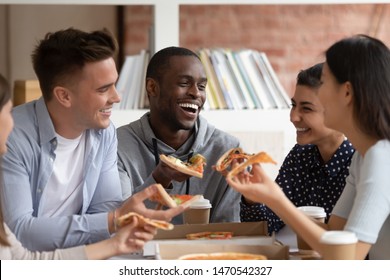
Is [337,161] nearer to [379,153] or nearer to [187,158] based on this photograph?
[187,158]

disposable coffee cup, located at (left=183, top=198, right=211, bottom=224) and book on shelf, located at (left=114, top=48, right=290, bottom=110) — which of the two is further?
book on shelf, located at (left=114, top=48, right=290, bottom=110)

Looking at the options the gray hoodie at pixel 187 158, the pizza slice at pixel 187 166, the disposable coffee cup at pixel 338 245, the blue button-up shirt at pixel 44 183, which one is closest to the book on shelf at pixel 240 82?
the gray hoodie at pixel 187 158

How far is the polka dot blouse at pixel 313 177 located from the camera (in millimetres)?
2609

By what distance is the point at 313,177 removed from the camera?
267cm

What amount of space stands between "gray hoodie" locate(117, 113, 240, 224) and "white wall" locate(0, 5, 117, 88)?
179 centimetres

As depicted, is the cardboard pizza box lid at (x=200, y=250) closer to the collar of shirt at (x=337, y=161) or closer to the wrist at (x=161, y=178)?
the wrist at (x=161, y=178)

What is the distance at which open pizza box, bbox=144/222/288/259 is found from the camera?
6.48 ft

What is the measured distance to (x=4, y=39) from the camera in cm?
454

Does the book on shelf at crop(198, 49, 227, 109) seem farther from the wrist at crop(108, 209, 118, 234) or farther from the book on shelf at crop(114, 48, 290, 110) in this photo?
the wrist at crop(108, 209, 118, 234)

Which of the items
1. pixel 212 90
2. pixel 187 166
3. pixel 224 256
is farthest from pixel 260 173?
pixel 212 90

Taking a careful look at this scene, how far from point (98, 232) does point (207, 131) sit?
82cm

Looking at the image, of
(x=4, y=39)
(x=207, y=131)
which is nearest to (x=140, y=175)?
(x=207, y=131)

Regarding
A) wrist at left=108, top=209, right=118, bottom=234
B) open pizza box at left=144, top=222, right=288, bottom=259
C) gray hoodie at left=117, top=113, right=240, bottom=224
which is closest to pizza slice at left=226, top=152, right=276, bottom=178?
open pizza box at left=144, top=222, right=288, bottom=259
